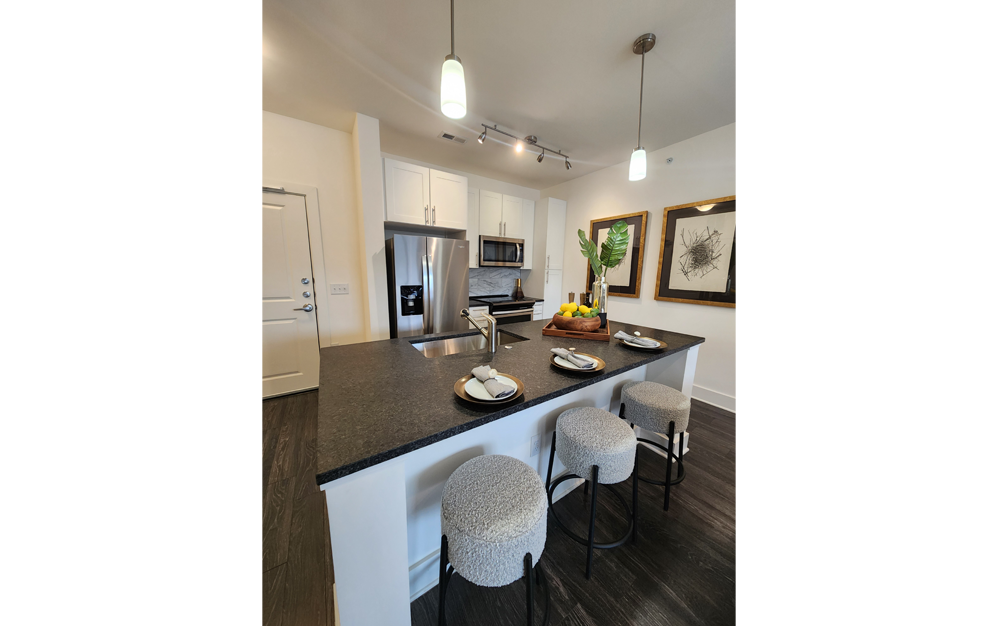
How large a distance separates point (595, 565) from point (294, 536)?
135cm

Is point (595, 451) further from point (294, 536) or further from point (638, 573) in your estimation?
point (294, 536)

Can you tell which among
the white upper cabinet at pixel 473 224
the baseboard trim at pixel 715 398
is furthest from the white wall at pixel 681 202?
the white upper cabinet at pixel 473 224

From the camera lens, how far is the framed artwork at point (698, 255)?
2.42 m

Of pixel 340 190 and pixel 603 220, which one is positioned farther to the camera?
pixel 603 220

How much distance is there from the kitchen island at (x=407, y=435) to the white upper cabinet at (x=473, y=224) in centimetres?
178

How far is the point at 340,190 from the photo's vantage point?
8.40 ft

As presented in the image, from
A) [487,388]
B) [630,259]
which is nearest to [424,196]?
[630,259]

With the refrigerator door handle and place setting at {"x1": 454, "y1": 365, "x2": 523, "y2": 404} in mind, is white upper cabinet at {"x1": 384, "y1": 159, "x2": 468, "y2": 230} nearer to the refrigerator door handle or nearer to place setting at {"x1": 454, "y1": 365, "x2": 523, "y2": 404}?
the refrigerator door handle

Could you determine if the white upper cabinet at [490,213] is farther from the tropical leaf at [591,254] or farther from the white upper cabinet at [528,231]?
the tropical leaf at [591,254]
